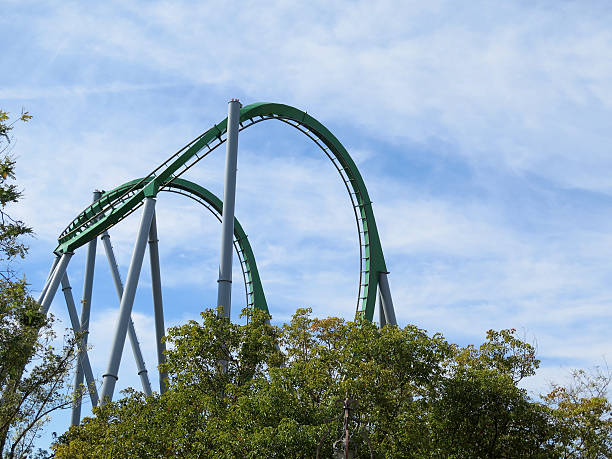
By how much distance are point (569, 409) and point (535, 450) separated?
2.17m

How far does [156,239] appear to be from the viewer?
21.9 metres

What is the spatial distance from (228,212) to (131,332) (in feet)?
21.9

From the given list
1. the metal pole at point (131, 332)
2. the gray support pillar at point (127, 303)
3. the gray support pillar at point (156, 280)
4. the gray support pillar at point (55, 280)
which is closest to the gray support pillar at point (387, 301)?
the gray support pillar at point (156, 280)

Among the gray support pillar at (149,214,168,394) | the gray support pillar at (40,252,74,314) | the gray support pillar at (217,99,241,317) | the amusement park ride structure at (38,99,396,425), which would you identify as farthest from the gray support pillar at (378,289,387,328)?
the gray support pillar at (40,252,74,314)

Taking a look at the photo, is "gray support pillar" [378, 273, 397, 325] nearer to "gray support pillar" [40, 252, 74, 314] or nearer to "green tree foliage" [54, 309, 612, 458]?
"green tree foliage" [54, 309, 612, 458]

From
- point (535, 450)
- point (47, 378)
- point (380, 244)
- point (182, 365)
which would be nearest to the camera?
point (47, 378)

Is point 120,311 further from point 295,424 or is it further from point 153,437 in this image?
point 295,424

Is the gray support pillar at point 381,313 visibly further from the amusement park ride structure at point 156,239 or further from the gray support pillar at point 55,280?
the gray support pillar at point 55,280

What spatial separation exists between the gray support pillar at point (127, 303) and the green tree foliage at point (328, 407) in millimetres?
624

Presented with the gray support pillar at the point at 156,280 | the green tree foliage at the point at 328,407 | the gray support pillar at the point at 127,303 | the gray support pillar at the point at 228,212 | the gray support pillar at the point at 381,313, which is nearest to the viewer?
the green tree foliage at the point at 328,407

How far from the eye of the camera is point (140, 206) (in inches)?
813

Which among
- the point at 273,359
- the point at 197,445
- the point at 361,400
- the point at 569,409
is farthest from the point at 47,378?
the point at 569,409

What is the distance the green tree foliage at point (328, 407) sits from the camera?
13.0 meters

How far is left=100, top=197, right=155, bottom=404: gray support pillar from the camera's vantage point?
16078mm
